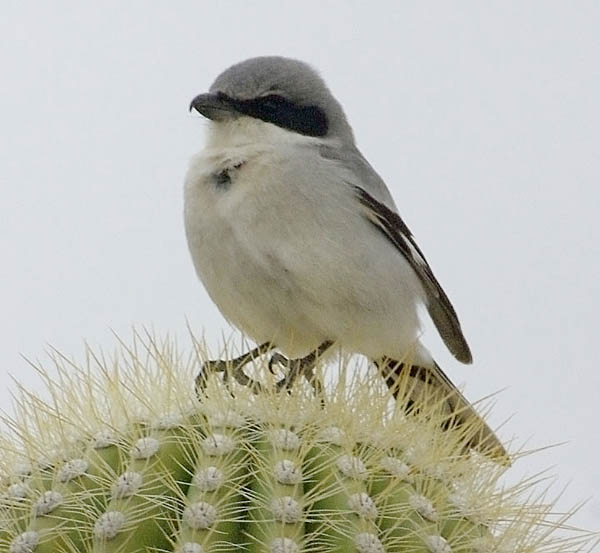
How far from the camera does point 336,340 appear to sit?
2.43 meters

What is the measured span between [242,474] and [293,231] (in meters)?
1.02

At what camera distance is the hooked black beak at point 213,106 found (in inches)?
100

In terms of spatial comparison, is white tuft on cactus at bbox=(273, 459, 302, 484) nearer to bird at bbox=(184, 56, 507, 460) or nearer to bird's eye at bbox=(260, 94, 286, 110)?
bird at bbox=(184, 56, 507, 460)

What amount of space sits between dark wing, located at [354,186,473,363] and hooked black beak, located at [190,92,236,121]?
1.24 ft

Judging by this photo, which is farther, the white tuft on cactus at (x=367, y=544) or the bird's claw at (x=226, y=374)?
the bird's claw at (x=226, y=374)

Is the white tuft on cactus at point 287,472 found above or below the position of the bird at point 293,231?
below

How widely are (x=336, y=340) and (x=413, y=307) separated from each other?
0.32m

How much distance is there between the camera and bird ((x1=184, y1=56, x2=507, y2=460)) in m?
2.34

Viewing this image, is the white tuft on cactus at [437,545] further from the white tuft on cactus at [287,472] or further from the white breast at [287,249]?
the white breast at [287,249]

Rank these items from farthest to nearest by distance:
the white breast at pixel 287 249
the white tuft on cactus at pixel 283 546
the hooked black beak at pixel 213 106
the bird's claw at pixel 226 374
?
the hooked black beak at pixel 213 106 → the white breast at pixel 287 249 → the bird's claw at pixel 226 374 → the white tuft on cactus at pixel 283 546

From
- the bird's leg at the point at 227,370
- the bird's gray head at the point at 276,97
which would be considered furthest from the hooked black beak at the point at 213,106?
the bird's leg at the point at 227,370

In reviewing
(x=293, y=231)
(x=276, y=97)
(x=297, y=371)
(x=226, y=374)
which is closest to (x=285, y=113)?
(x=276, y=97)

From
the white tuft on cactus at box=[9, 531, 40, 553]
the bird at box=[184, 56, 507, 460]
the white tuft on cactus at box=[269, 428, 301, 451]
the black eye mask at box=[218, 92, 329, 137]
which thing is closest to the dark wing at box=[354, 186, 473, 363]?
the bird at box=[184, 56, 507, 460]

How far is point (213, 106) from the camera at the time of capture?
2555 mm
